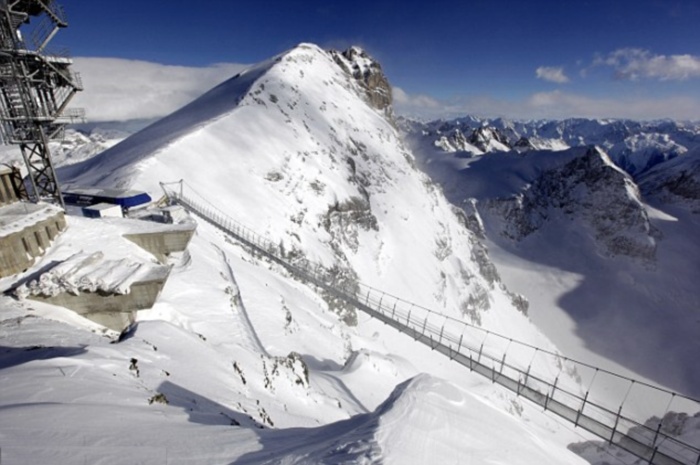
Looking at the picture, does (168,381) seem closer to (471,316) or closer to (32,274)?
(32,274)

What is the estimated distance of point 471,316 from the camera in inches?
3024

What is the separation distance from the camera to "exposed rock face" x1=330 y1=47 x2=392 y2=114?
116m

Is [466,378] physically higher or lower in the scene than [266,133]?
lower

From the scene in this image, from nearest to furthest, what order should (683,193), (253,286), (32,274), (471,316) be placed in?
(32,274), (253,286), (471,316), (683,193)

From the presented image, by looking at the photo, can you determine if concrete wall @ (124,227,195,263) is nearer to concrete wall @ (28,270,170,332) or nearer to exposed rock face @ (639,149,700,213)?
concrete wall @ (28,270,170,332)

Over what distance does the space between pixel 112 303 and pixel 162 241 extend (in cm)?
532

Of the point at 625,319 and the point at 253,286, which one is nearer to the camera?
the point at 253,286

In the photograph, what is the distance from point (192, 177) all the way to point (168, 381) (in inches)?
1412

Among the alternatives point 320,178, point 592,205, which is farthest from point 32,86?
point 592,205

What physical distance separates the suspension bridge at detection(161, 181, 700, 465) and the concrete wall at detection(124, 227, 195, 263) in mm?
14288

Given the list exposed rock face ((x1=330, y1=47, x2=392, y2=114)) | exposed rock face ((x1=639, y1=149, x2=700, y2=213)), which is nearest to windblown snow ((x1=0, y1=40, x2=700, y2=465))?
exposed rock face ((x1=330, y1=47, x2=392, y2=114))

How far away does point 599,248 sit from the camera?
142625 mm

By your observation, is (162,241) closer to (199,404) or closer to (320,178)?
(199,404)

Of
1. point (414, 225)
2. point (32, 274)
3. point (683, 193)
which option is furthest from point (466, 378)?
point (683, 193)
